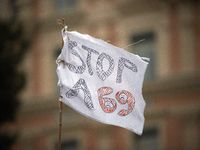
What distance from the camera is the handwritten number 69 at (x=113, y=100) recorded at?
285 inches

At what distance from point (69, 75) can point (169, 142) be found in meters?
9.35

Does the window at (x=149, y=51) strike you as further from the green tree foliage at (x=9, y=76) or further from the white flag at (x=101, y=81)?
the white flag at (x=101, y=81)

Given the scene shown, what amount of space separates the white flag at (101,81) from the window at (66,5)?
10.7 meters

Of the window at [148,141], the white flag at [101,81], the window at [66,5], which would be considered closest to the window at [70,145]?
the window at [148,141]

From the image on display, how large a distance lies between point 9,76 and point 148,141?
5322 mm

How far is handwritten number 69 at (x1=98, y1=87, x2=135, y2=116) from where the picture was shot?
725cm

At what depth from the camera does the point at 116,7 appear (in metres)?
17.5

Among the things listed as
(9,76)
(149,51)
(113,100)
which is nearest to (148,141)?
(149,51)

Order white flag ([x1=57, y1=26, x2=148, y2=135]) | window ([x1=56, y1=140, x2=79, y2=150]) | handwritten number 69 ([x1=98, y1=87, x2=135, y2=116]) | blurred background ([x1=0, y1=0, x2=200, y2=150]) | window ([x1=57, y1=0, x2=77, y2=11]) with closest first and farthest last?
1. white flag ([x1=57, y1=26, x2=148, y2=135])
2. handwritten number 69 ([x1=98, y1=87, x2=135, y2=116])
3. blurred background ([x1=0, y1=0, x2=200, y2=150])
4. window ([x1=56, y1=140, x2=79, y2=150])
5. window ([x1=57, y1=0, x2=77, y2=11])

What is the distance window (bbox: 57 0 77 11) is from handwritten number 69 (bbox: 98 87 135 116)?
36.4 ft

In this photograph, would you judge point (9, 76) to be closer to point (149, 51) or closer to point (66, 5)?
point (149, 51)

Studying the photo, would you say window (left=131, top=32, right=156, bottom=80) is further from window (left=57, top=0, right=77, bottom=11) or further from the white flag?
the white flag

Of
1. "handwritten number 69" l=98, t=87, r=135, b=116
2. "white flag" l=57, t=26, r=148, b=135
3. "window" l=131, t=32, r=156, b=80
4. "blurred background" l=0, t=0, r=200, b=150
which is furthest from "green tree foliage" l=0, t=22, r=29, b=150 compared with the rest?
"handwritten number 69" l=98, t=87, r=135, b=116

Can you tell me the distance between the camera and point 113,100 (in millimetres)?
7418
